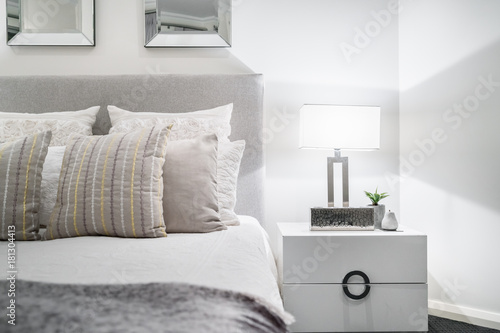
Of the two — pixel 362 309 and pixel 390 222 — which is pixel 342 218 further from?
pixel 362 309

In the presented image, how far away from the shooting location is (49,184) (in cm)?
151

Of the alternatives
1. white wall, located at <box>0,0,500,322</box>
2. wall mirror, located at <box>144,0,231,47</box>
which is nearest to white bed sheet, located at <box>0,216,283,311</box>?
white wall, located at <box>0,0,500,322</box>

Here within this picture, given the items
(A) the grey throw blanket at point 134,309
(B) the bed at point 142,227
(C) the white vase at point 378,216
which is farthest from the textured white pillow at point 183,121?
(A) the grey throw blanket at point 134,309

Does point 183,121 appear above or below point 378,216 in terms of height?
above

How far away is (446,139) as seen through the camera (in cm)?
202

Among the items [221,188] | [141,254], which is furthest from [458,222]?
[141,254]

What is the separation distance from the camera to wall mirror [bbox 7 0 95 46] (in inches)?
88.0

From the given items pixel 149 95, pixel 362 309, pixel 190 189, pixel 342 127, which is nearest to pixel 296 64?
pixel 342 127

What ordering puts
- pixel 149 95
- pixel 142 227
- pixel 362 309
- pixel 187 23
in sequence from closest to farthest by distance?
pixel 142 227 < pixel 362 309 < pixel 149 95 < pixel 187 23

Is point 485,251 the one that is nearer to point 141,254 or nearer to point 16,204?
point 141,254

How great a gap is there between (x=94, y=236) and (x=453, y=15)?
2.06 metres

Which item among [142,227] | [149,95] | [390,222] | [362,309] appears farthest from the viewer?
[149,95]

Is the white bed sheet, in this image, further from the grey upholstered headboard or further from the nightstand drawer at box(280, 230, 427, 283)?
the grey upholstered headboard

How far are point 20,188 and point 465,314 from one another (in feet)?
6.99
